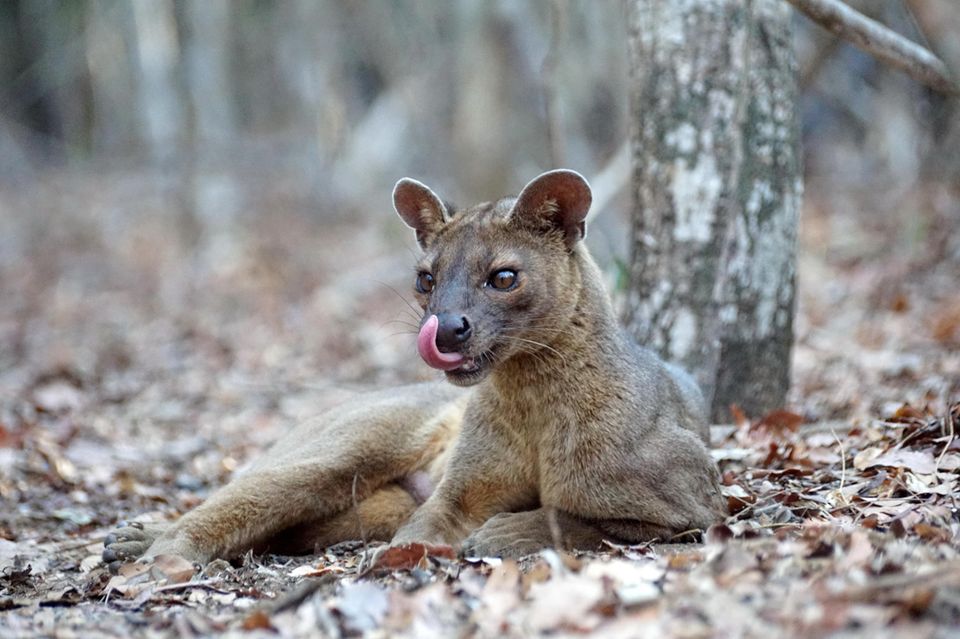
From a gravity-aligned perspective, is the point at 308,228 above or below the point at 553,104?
below

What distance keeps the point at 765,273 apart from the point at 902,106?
991 centimetres

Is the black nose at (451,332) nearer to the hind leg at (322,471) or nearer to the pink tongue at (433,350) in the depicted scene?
the pink tongue at (433,350)

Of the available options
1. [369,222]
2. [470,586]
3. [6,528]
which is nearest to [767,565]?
[470,586]

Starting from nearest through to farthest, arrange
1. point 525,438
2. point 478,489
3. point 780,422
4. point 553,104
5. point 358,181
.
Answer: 1. point 525,438
2. point 478,489
3. point 780,422
4. point 553,104
5. point 358,181

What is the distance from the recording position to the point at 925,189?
12977 millimetres

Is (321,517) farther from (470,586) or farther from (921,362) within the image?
(921,362)

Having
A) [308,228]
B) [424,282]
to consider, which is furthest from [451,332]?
[308,228]

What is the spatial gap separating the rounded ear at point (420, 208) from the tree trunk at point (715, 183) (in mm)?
1776

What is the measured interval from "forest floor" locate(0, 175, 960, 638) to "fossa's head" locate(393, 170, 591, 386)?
31.8 inches

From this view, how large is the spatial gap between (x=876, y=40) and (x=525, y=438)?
113 inches

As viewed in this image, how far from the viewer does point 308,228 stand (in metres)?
19.2

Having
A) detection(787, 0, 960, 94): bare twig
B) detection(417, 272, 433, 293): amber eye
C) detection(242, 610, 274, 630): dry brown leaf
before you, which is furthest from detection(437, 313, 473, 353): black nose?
detection(787, 0, 960, 94): bare twig

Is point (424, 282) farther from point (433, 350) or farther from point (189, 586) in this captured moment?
point (189, 586)

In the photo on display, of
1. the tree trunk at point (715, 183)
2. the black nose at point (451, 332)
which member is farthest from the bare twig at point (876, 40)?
the black nose at point (451, 332)
